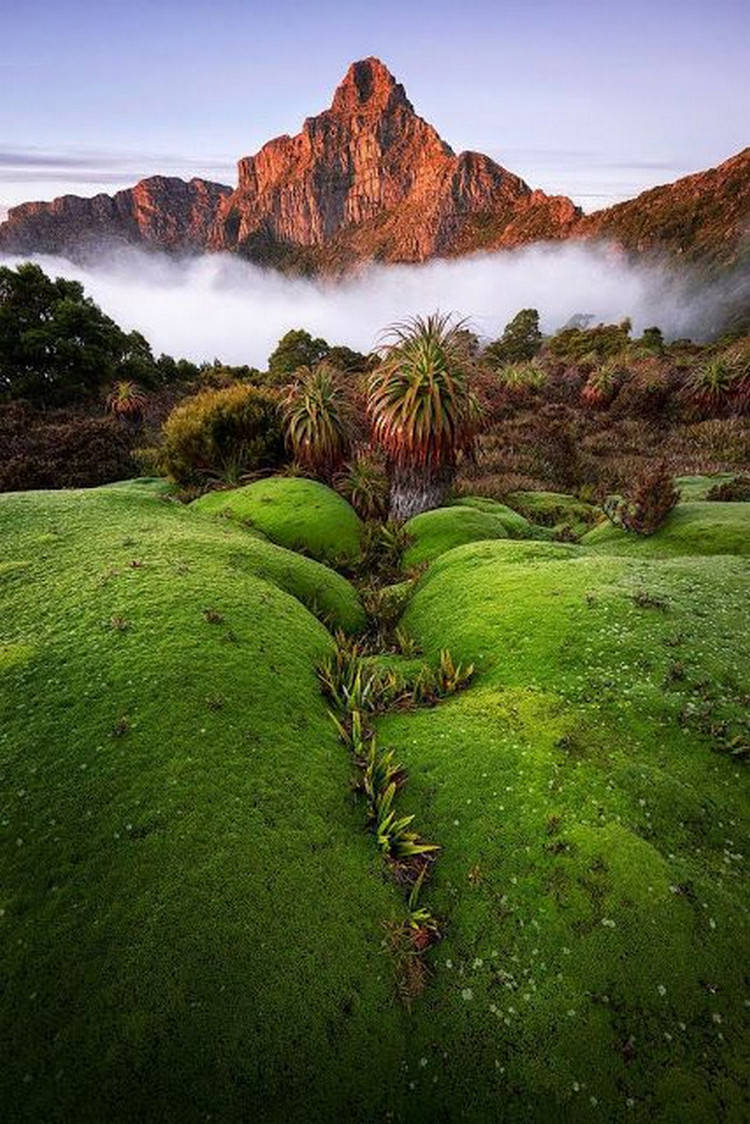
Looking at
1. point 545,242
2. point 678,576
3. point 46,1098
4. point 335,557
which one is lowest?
point 335,557

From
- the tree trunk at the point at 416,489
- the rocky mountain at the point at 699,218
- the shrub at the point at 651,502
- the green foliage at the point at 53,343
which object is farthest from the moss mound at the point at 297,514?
the rocky mountain at the point at 699,218

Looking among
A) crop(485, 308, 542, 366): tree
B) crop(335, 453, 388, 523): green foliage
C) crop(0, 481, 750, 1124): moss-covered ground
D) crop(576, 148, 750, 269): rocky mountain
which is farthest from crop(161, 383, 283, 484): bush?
crop(576, 148, 750, 269): rocky mountain

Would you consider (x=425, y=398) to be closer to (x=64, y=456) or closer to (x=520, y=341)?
(x=64, y=456)

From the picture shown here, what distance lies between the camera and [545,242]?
536ft

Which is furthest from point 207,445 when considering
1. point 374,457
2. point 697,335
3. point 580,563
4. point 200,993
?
point 697,335

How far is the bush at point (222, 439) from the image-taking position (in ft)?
45.8

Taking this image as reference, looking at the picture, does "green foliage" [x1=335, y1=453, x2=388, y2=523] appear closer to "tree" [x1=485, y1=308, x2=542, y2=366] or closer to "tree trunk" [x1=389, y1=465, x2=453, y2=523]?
"tree trunk" [x1=389, y1=465, x2=453, y2=523]

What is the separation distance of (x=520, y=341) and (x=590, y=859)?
73.4m

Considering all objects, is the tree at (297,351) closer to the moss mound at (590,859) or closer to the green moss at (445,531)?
the green moss at (445,531)

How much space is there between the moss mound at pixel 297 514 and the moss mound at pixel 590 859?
16.7 ft

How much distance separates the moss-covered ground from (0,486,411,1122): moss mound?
1cm

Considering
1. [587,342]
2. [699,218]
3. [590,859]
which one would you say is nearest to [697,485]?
[590,859]

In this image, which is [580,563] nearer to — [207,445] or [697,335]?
[207,445]

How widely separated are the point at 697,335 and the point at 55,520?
156 metres
